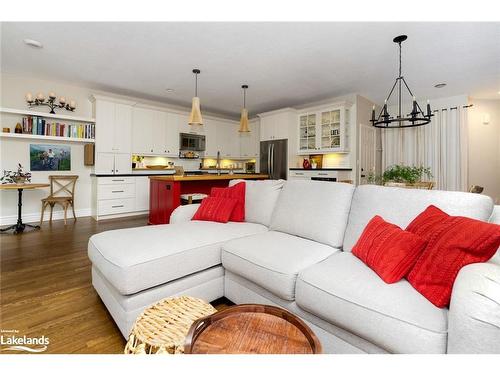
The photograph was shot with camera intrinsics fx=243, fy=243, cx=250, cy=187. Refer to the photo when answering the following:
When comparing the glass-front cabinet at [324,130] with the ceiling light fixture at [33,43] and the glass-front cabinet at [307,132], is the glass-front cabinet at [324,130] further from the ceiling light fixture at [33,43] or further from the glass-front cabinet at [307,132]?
the ceiling light fixture at [33,43]

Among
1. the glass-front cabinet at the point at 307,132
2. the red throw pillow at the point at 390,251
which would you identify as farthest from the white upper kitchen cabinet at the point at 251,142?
the red throw pillow at the point at 390,251

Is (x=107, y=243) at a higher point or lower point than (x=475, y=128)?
lower

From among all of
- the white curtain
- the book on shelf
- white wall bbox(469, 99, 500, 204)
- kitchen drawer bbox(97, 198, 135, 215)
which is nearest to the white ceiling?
white wall bbox(469, 99, 500, 204)

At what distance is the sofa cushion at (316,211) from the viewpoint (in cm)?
172

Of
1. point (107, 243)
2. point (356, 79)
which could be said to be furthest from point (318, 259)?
point (356, 79)

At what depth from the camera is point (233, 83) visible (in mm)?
4402

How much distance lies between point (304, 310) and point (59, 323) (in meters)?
1.51

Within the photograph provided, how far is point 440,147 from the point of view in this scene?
16.7ft

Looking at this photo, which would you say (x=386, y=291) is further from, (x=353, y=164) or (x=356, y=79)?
(x=353, y=164)

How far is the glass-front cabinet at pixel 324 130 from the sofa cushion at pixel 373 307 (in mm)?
4162

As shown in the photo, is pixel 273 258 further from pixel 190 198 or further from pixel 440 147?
pixel 440 147

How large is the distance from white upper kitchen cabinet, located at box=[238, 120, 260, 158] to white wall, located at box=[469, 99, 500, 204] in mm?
4714

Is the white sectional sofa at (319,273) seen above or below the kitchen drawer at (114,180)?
below

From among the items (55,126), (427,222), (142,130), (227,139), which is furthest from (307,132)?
(55,126)
